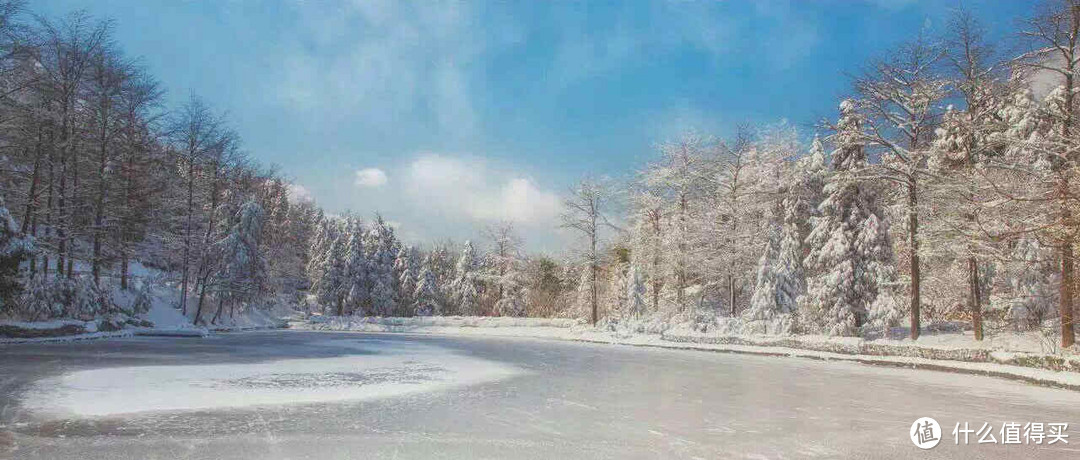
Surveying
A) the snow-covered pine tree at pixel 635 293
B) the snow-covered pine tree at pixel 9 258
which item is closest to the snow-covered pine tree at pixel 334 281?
the snow-covered pine tree at pixel 635 293

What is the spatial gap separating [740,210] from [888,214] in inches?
307

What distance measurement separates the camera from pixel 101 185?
31.0 metres

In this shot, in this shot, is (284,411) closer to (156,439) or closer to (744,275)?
(156,439)

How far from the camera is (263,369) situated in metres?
14.5

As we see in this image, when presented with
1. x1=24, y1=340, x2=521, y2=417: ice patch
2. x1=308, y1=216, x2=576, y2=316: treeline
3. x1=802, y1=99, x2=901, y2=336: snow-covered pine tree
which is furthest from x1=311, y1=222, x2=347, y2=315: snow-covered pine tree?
x1=24, y1=340, x2=521, y2=417: ice patch

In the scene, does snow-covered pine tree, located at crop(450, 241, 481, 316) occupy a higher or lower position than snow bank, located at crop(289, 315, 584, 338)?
higher

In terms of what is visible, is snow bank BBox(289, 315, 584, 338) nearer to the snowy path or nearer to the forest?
the forest

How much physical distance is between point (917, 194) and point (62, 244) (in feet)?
128

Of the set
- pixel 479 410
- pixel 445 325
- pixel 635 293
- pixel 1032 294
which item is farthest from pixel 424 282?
pixel 479 410

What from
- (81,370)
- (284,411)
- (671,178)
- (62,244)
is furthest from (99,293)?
(671,178)

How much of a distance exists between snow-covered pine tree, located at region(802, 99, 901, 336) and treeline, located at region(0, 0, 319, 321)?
108 ft

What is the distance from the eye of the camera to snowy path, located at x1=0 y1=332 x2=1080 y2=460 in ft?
22.4

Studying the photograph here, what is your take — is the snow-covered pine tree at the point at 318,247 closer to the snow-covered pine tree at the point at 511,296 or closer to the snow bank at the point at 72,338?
the snow-covered pine tree at the point at 511,296

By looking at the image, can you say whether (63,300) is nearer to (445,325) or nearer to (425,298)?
(445,325)
